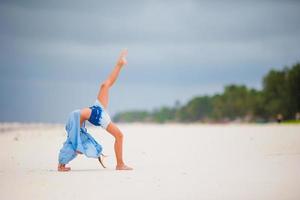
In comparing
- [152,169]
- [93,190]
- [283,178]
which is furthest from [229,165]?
[93,190]

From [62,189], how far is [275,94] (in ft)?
270

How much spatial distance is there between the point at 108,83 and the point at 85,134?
4.07 ft

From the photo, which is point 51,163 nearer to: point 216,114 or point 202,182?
point 202,182

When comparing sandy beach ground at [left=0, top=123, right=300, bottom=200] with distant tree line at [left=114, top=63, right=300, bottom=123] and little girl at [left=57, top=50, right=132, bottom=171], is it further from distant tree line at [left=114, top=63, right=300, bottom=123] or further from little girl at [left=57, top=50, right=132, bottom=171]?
distant tree line at [left=114, top=63, right=300, bottom=123]

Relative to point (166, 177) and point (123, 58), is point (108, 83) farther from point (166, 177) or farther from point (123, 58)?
point (166, 177)

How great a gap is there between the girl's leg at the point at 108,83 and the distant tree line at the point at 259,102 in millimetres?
50010

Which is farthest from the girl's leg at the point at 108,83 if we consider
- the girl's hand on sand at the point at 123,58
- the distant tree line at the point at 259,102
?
the distant tree line at the point at 259,102

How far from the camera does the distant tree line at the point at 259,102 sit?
82500 mm

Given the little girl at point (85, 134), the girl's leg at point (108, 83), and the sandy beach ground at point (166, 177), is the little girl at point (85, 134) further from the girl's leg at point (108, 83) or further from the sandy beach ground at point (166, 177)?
the sandy beach ground at point (166, 177)

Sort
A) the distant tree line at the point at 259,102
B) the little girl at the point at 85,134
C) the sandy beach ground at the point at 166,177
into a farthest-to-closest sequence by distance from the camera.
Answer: the distant tree line at the point at 259,102
the little girl at the point at 85,134
the sandy beach ground at the point at 166,177

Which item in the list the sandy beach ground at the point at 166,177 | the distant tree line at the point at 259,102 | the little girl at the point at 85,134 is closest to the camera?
the sandy beach ground at the point at 166,177

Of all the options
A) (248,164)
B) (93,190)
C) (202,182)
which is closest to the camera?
(93,190)

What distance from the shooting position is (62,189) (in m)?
9.55

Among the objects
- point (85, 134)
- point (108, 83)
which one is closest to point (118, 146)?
point (85, 134)
